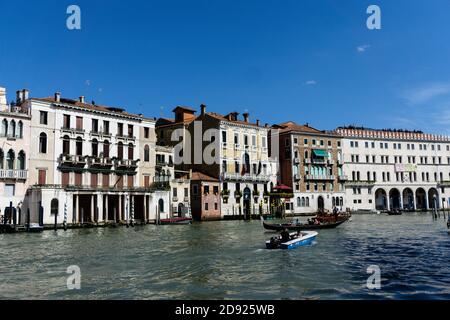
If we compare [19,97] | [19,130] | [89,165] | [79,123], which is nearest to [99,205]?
[89,165]

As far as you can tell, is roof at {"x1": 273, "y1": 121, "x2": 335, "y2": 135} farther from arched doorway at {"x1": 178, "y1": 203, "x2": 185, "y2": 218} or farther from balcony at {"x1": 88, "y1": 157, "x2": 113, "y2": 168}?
balcony at {"x1": 88, "y1": 157, "x2": 113, "y2": 168}

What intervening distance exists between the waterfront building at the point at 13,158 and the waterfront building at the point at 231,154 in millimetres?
20164

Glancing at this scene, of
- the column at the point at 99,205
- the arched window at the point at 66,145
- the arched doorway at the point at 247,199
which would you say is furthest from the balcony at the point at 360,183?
the arched window at the point at 66,145

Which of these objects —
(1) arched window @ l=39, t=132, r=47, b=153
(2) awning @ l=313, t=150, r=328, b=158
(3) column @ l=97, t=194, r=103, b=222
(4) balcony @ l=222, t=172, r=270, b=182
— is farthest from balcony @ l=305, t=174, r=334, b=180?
(1) arched window @ l=39, t=132, r=47, b=153

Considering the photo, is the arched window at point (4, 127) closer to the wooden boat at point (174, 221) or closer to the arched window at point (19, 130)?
the arched window at point (19, 130)

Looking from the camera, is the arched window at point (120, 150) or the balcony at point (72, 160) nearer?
the balcony at point (72, 160)

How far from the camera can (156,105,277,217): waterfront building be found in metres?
51.2

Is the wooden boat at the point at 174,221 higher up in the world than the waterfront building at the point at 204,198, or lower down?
lower down

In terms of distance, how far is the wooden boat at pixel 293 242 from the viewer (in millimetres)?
19969

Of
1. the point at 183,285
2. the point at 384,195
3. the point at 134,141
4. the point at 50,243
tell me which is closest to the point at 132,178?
the point at 134,141
